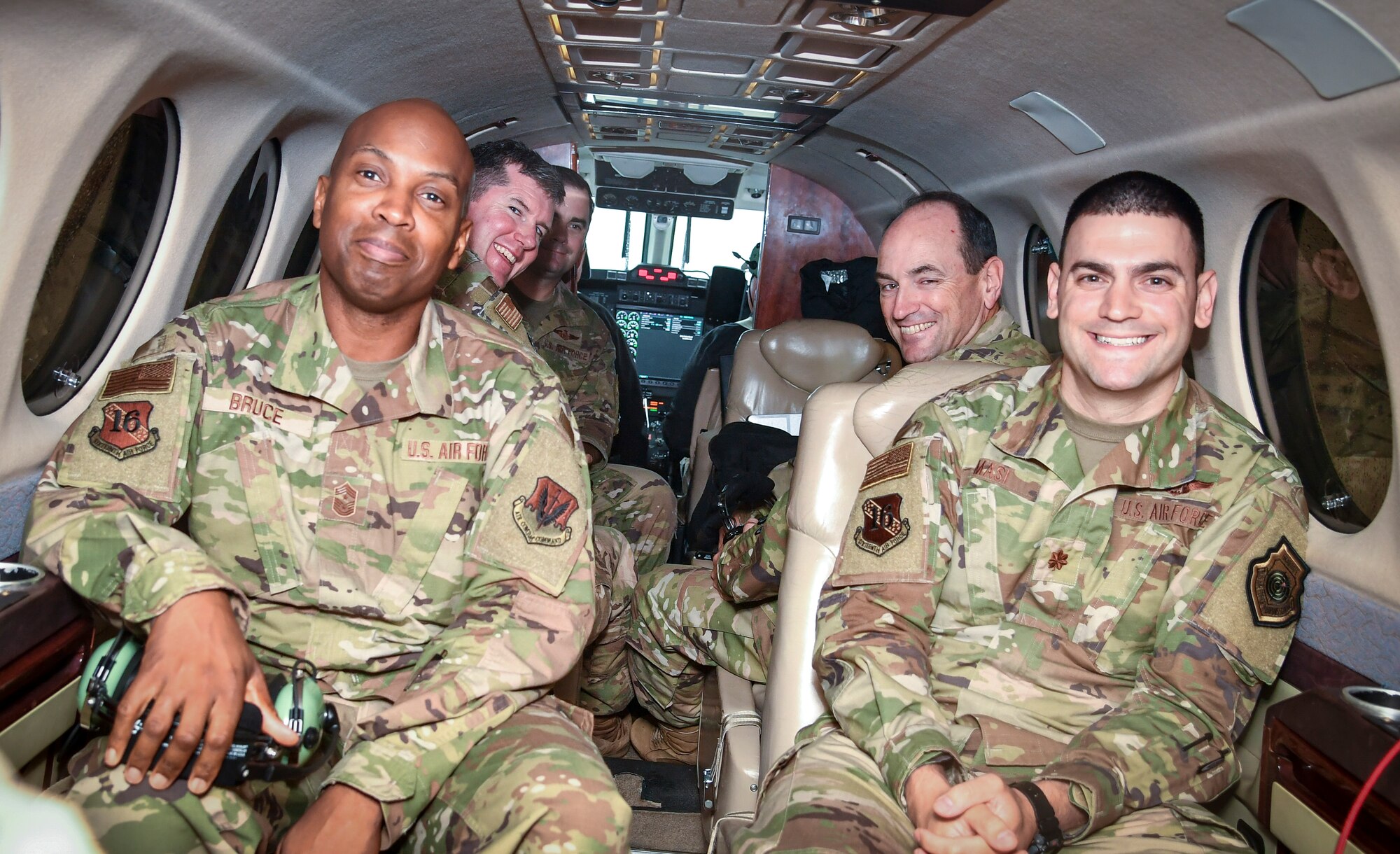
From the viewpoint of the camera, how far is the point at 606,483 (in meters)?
4.51

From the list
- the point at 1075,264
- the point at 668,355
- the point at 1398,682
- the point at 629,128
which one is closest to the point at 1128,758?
the point at 1398,682

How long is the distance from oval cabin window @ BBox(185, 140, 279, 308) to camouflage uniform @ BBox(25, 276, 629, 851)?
3.59 ft

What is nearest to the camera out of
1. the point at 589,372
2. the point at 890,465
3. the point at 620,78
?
the point at 890,465

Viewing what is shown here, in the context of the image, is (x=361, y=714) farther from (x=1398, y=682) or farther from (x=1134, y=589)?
(x=1398, y=682)

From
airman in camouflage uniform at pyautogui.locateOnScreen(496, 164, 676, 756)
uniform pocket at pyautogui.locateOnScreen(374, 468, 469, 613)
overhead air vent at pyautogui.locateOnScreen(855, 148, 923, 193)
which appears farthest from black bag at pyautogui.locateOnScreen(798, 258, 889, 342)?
uniform pocket at pyautogui.locateOnScreen(374, 468, 469, 613)

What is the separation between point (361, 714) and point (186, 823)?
401mm

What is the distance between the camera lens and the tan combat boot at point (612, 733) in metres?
3.80

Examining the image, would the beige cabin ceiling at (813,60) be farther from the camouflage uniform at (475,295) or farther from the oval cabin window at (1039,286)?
the camouflage uniform at (475,295)

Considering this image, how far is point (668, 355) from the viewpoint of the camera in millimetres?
7699

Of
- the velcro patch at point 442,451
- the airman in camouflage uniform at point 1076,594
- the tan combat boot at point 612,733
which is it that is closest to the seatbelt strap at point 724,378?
the tan combat boot at point 612,733

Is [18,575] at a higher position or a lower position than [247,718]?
higher

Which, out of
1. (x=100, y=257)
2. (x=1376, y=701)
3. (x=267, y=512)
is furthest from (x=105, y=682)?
(x=1376, y=701)

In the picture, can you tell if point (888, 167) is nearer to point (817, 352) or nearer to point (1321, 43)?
point (817, 352)

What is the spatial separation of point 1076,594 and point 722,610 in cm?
129
